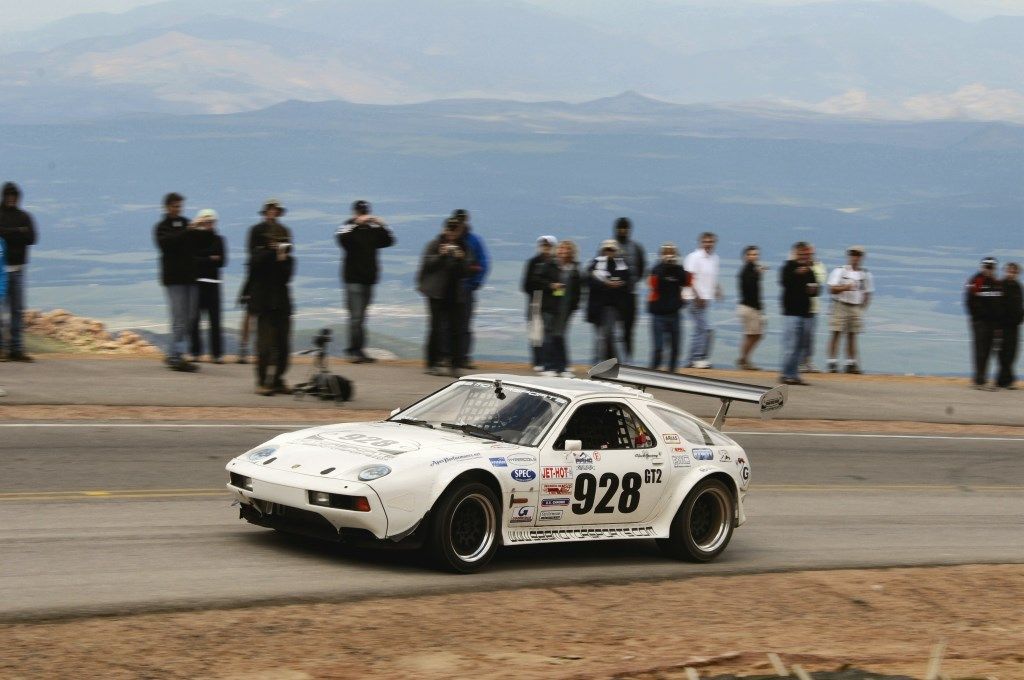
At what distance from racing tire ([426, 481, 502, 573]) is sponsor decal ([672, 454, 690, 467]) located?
6.04 feet

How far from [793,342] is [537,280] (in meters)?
5.38

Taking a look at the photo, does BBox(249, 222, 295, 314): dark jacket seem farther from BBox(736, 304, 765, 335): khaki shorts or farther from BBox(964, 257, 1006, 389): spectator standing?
BBox(964, 257, 1006, 389): spectator standing

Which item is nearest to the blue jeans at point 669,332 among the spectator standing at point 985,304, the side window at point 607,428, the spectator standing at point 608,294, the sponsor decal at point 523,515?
the spectator standing at point 608,294

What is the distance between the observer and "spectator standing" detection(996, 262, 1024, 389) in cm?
2381

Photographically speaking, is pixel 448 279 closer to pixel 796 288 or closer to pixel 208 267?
pixel 208 267

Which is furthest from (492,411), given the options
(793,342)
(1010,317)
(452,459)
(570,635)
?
(1010,317)

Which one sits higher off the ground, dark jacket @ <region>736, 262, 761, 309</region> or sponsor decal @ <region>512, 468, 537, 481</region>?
dark jacket @ <region>736, 262, 761, 309</region>

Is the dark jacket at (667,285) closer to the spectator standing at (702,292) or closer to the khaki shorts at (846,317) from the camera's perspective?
the spectator standing at (702,292)

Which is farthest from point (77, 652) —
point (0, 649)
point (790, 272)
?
point (790, 272)

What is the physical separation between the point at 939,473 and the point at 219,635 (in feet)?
40.9

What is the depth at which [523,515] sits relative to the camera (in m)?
9.67

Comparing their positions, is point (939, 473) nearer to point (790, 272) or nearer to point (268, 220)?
point (790, 272)

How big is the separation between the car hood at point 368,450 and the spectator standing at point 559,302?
31.4 ft

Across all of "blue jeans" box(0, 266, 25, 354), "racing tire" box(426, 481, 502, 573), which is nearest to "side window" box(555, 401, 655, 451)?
"racing tire" box(426, 481, 502, 573)
